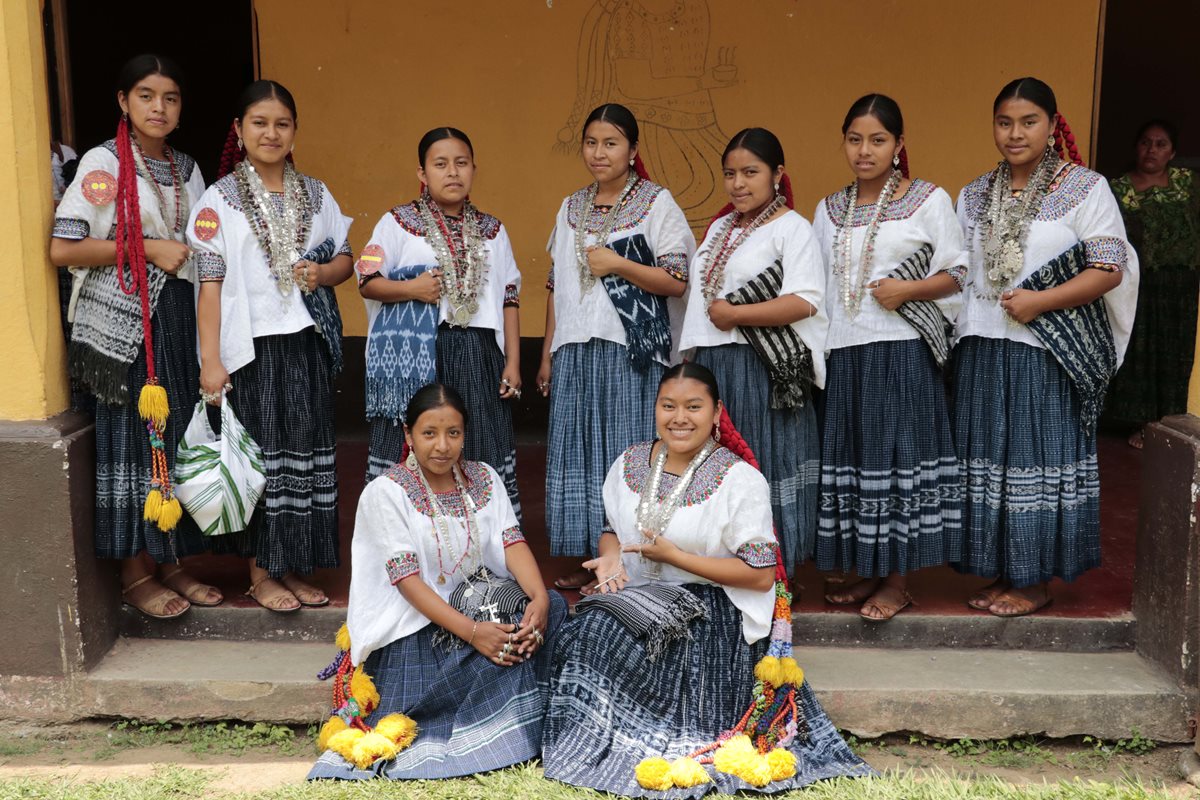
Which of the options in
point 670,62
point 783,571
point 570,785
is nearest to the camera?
point 570,785

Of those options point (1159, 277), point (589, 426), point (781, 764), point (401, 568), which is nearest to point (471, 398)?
point (589, 426)

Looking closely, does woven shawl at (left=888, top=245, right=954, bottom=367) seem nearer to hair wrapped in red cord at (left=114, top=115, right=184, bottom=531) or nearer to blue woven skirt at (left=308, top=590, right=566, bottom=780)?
blue woven skirt at (left=308, top=590, right=566, bottom=780)

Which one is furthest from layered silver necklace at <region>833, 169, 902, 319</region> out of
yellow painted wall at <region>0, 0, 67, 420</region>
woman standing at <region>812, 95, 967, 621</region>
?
yellow painted wall at <region>0, 0, 67, 420</region>

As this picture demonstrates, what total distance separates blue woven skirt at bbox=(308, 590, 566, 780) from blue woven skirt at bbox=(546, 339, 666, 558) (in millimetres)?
626

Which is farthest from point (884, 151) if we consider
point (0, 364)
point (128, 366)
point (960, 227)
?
point (0, 364)

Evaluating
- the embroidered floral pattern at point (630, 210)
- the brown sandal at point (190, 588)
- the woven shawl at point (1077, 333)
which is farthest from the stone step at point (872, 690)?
the embroidered floral pattern at point (630, 210)

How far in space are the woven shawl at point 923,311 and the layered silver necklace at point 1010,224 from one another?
0.69ft

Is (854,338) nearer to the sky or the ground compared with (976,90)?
nearer to the ground

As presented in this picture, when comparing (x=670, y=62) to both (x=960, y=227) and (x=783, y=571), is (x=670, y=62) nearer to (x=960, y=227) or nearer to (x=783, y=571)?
(x=960, y=227)

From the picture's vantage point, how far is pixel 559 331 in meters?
4.30

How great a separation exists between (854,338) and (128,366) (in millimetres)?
2388

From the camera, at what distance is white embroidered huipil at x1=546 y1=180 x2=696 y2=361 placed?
4.16 metres

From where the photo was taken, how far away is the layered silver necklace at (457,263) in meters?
4.12

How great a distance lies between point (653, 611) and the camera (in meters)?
3.61
